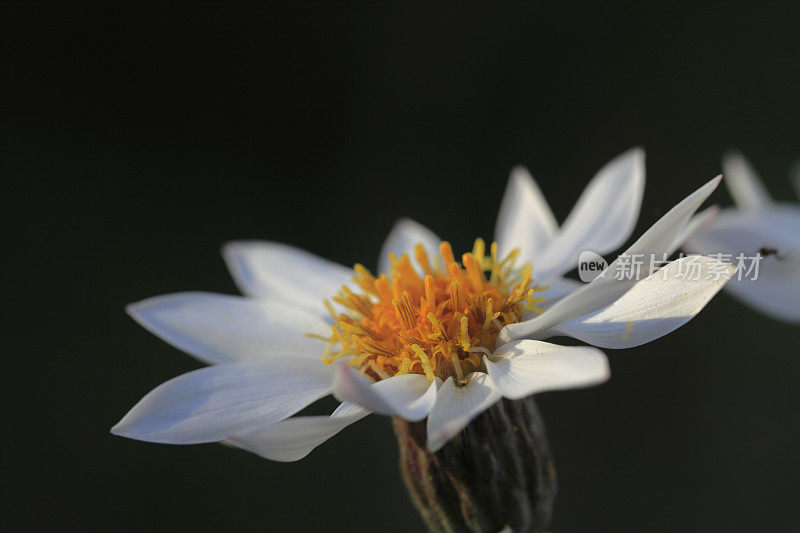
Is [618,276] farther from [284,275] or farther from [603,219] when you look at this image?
[284,275]

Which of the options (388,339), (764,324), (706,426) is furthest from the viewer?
(764,324)

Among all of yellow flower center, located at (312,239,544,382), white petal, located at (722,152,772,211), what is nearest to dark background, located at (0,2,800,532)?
white petal, located at (722,152,772,211)

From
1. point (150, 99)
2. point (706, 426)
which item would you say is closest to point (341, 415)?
point (706, 426)

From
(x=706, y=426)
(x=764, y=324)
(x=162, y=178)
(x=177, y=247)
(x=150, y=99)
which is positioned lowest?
(x=706, y=426)

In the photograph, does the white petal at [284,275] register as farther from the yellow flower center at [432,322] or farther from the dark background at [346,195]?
the dark background at [346,195]

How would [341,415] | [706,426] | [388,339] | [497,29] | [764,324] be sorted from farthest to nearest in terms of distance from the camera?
[497,29], [764,324], [706,426], [388,339], [341,415]

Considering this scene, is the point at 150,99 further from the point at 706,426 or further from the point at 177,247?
the point at 706,426
